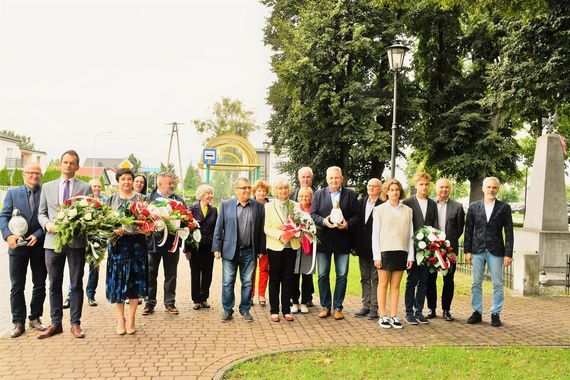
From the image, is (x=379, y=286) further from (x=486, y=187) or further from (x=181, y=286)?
(x=181, y=286)

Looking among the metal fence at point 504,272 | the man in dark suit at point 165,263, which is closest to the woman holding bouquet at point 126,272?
the man in dark suit at point 165,263

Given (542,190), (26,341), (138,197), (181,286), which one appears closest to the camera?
(26,341)

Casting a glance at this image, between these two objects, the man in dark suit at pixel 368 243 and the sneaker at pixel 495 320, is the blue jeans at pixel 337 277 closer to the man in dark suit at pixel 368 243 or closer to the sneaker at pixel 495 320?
the man in dark suit at pixel 368 243

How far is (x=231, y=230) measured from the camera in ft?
24.7

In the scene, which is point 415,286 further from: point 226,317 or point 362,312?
point 226,317

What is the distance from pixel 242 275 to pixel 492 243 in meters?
3.76

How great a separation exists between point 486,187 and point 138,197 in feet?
16.8

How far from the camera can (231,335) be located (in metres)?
A: 6.64

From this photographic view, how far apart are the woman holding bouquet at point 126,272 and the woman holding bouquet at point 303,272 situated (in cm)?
234

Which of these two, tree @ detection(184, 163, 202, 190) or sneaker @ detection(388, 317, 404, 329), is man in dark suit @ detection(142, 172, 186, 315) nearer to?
sneaker @ detection(388, 317, 404, 329)

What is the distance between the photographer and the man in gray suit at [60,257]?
6461mm

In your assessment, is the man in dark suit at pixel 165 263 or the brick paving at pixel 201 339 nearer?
the brick paving at pixel 201 339

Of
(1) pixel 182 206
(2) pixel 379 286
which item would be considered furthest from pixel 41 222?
(2) pixel 379 286

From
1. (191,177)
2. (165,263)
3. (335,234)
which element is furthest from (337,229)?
(191,177)
